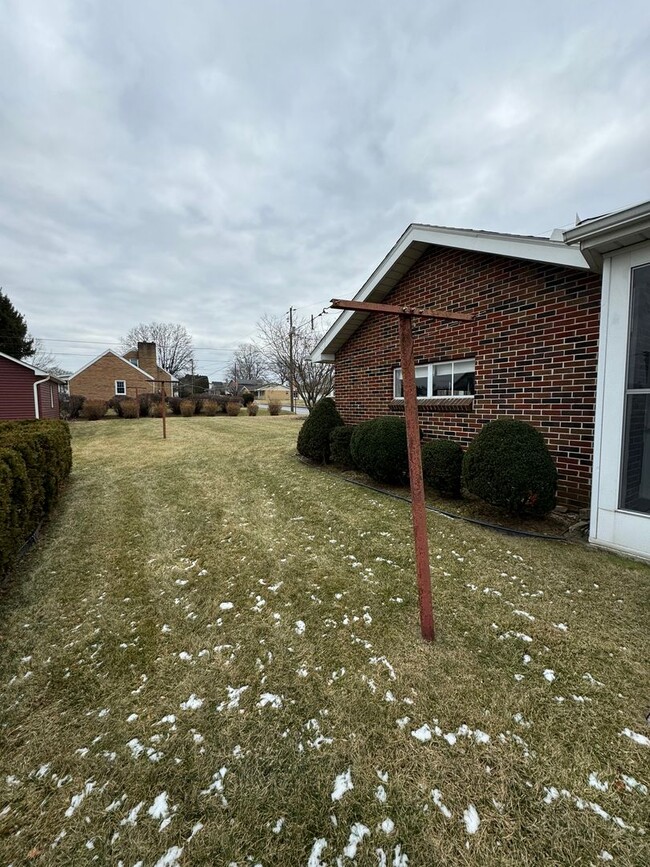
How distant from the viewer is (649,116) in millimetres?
7957

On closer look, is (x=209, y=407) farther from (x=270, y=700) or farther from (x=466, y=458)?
(x=270, y=700)

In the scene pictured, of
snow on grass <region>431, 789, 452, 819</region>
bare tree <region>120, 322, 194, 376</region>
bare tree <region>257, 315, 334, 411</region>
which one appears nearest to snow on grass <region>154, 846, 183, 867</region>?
snow on grass <region>431, 789, 452, 819</region>

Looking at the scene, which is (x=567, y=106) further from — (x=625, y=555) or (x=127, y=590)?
(x=127, y=590)

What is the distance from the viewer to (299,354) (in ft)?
88.7

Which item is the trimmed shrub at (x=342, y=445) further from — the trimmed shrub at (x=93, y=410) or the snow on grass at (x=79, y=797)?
the trimmed shrub at (x=93, y=410)

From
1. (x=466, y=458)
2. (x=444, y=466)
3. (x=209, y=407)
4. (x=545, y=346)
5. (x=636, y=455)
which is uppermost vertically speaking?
(x=545, y=346)

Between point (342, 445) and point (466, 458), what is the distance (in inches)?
130

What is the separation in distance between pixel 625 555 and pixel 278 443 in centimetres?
978

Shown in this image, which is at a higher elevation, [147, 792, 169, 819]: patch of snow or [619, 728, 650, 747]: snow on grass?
[619, 728, 650, 747]: snow on grass

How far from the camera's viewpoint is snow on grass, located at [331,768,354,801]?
64.0 inches

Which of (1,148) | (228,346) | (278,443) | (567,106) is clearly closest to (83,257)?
(1,148)

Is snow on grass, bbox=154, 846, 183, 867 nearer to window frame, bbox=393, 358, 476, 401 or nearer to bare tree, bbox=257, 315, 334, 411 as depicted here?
window frame, bbox=393, 358, 476, 401

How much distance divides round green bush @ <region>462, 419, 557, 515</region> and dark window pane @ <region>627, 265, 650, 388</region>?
A: 1.13 meters

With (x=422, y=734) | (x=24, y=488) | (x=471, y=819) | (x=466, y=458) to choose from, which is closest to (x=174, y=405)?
(x=24, y=488)
